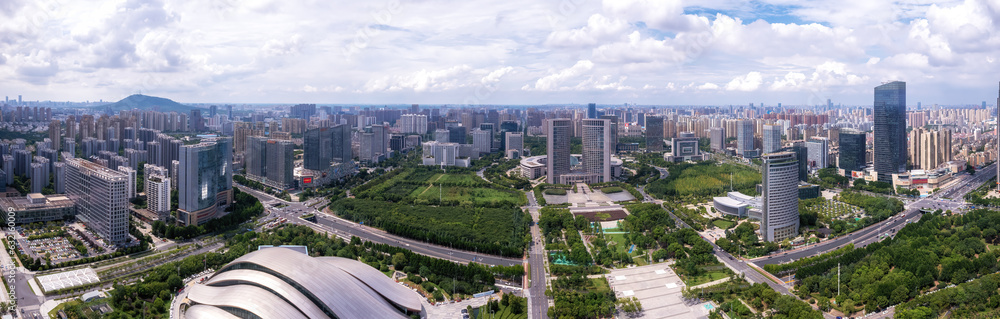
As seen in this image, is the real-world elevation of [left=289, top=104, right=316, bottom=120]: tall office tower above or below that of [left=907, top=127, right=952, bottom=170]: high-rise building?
above

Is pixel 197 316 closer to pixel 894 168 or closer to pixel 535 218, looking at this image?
pixel 535 218

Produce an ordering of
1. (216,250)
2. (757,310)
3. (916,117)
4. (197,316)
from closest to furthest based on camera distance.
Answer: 1. (197,316)
2. (757,310)
3. (216,250)
4. (916,117)

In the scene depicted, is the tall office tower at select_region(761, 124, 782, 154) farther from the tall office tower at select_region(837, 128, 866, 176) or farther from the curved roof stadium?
the curved roof stadium

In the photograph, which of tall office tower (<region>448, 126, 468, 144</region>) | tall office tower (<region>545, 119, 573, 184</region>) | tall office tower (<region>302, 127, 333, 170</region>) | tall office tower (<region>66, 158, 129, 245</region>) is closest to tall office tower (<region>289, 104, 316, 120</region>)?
tall office tower (<region>448, 126, 468, 144</region>)

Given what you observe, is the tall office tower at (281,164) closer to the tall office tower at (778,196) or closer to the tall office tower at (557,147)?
the tall office tower at (557,147)

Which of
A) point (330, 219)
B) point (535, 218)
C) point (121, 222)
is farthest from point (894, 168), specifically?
point (121, 222)

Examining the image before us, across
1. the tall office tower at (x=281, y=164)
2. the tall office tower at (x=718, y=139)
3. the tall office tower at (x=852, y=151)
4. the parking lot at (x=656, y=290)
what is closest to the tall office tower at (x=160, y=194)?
the tall office tower at (x=281, y=164)
